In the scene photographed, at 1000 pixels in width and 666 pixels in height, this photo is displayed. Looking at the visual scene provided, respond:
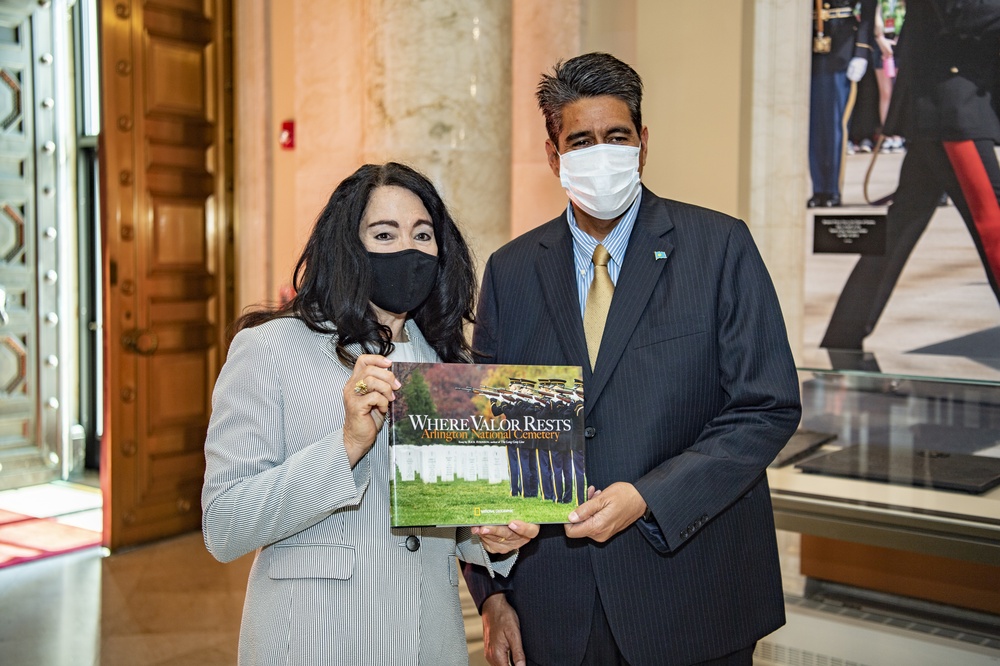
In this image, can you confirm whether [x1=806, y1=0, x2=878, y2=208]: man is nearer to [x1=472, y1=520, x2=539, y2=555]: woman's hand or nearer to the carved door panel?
[x1=472, y1=520, x2=539, y2=555]: woman's hand

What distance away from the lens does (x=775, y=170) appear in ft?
15.0

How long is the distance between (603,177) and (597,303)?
0.29 metres

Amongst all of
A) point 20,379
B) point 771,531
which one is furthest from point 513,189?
point 20,379

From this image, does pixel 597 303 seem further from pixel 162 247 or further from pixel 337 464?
pixel 162 247

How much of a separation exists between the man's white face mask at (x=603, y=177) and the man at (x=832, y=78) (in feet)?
8.32

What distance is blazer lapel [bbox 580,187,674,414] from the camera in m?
2.10

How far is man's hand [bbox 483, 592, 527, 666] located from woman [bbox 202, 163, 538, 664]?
21cm

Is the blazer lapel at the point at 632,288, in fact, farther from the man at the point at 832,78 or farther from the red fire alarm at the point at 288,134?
the red fire alarm at the point at 288,134

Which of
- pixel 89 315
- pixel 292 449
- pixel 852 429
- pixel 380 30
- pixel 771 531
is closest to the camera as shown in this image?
pixel 292 449

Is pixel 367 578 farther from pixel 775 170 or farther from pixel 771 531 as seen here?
pixel 775 170

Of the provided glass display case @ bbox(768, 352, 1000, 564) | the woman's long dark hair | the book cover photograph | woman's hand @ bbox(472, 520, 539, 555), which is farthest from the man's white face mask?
glass display case @ bbox(768, 352, 1000, 564)

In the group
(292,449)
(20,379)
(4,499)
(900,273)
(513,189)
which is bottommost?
(4,499)

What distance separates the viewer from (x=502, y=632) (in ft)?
7.33

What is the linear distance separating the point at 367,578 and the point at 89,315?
715cm
